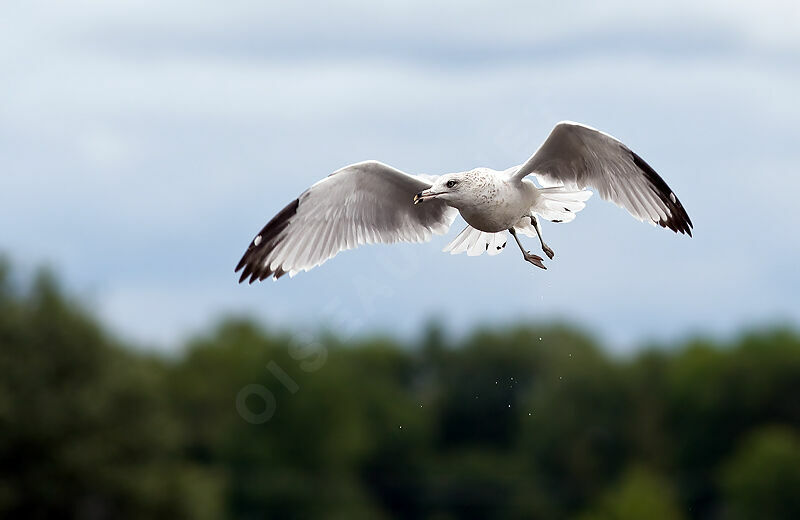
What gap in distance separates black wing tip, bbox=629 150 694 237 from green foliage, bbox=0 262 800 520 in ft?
94.5

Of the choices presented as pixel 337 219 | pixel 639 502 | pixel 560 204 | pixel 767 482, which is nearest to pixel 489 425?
pixel 639 502

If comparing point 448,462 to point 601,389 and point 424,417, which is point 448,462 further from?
point 601,389

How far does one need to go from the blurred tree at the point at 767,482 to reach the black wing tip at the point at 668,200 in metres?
34.3

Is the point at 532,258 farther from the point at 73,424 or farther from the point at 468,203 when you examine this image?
the point at 73,424

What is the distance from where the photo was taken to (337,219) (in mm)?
8758

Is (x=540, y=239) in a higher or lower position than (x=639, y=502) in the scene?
higher

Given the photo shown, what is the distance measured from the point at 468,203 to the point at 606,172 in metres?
0.98

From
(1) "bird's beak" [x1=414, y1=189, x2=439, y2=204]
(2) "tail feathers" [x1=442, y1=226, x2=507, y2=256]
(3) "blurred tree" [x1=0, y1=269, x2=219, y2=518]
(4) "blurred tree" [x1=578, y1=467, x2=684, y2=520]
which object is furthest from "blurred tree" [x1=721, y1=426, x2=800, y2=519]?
(1) "bird's beak" [x1=414, y1=189, x2=439, y2=204]

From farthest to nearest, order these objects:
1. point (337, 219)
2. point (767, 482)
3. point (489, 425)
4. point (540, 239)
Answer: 1. point (489, 425)
2. point (767, 482)
3. point (337, 219)
4. point (540, 239)

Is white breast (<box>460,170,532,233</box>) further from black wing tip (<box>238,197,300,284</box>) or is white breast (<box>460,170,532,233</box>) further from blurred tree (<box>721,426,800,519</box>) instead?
blurred tree (<box>721,426,800,519</box>)

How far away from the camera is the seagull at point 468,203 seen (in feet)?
26.1

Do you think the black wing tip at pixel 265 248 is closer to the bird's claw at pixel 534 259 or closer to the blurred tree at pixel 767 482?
the bird's claw at pixel 534 259

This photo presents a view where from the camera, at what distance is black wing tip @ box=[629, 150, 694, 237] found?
820 cm

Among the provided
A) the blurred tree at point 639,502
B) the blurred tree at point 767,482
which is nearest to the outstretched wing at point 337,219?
the blurred tree at point 639,502
